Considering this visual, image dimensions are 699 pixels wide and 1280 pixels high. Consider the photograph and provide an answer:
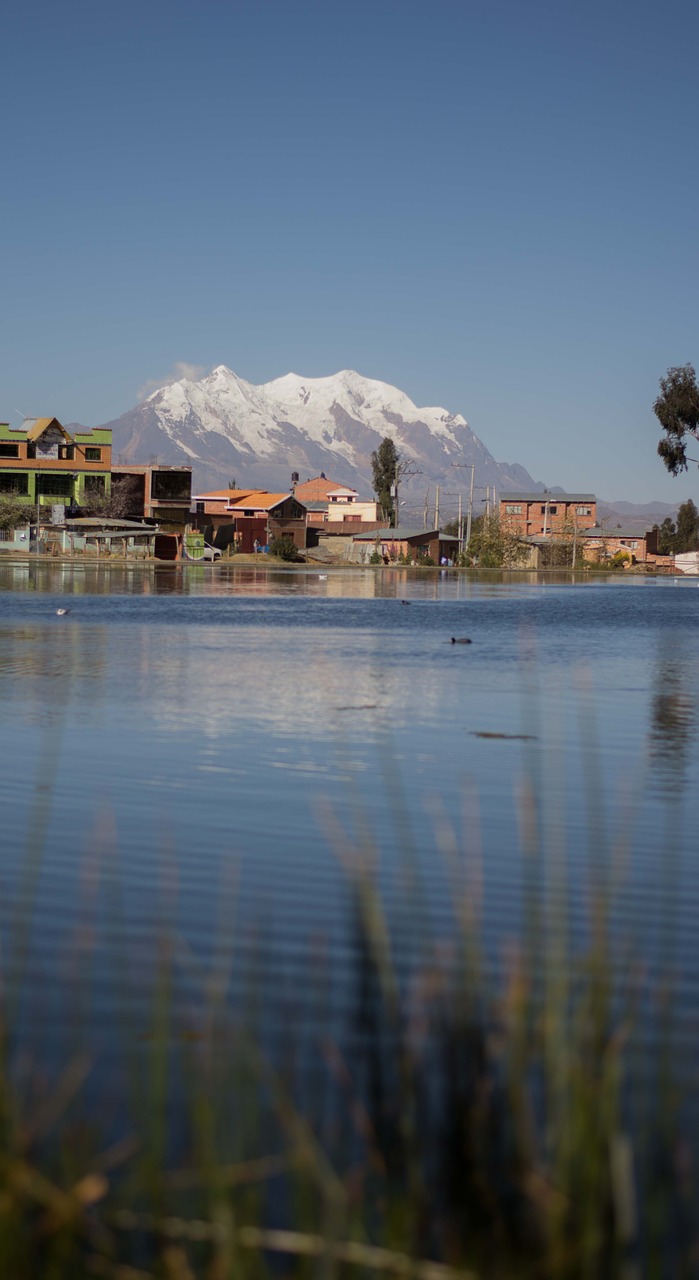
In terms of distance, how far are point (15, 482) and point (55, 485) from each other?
94.3 inches

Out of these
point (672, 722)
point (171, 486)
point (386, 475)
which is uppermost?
point (386, 475)

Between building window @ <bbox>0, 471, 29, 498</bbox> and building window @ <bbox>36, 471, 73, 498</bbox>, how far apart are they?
30.4 inches

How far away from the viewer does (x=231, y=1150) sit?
3.72m

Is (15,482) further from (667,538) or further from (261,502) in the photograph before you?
(667,538)

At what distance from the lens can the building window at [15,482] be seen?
88.8 meters

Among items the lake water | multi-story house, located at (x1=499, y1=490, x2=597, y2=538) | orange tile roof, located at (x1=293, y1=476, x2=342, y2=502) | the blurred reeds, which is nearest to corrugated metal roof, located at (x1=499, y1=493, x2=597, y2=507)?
multi-story house, located at (x1=499, y1=490, x2=597, y2=538)

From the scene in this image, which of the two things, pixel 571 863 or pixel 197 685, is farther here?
pixel 197 685

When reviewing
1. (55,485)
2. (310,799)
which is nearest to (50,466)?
(55,485)

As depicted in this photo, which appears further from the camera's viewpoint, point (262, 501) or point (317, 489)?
point (317, 489)

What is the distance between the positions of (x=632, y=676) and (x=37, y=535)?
220ft

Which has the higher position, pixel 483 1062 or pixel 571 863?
pixel 483 1062

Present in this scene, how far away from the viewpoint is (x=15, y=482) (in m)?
89.2

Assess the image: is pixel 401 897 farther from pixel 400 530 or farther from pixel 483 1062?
pixel 400 530

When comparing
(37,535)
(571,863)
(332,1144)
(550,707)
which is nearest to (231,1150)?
(332,1144)
